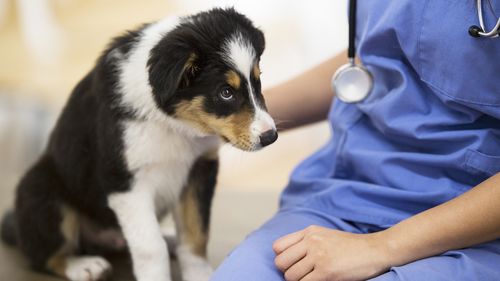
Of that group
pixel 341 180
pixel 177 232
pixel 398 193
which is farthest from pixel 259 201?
pixel 398 193

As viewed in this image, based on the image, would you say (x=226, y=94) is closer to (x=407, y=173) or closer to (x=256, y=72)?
(x=256, y=72)

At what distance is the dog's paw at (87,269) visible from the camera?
178cm

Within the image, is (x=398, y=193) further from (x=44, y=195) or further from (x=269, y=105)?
(x=44, y=195)

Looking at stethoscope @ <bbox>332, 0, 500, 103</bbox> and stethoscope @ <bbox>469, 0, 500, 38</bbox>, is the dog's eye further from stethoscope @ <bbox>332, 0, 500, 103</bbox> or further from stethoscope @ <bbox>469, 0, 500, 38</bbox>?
stethoscope @ <bbox>469, 0, 500, 38</bbox>

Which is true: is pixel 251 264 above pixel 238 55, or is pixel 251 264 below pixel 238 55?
below

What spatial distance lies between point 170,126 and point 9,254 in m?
0.77

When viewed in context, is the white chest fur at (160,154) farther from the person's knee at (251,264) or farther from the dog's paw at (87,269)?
the person's knee at (251,264)

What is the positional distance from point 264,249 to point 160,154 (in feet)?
1.33

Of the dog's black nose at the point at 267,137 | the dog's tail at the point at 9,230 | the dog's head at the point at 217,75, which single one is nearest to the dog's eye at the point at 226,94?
the dog's head at the point at 217,75

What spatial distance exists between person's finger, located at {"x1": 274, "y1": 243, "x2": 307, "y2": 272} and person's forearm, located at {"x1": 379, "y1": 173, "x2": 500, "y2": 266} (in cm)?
17

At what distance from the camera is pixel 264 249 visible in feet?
4.71

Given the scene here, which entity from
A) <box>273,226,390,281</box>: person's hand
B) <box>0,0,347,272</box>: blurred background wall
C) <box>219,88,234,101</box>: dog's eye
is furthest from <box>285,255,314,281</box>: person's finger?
<box>0,0,347,272</box>: blurred background wall

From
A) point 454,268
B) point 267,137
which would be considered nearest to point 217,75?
point 267,137

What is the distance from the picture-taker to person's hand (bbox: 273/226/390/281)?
4.23ft
